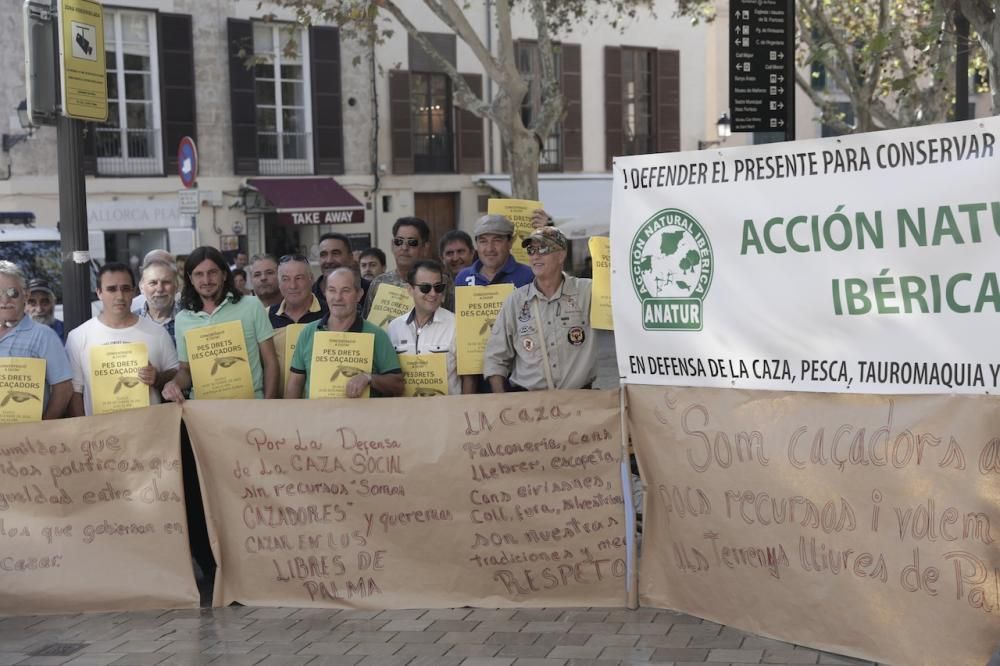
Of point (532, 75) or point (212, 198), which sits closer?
point (212, 198)

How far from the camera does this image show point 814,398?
5164 mm

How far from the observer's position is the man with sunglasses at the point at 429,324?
21.8ft

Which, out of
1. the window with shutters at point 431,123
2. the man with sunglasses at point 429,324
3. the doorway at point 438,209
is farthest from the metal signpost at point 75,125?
the doorway at point 438,209

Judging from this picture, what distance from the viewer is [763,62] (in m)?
8.16

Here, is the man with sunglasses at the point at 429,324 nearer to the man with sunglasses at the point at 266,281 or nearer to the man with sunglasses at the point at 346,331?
the man with sunglasses at the point at 346,331

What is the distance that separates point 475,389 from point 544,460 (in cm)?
85

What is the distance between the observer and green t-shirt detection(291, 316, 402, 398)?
6.46 metres

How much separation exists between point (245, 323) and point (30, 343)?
106 centimetres

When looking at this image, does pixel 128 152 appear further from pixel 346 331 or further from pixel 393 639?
pixel 393 639

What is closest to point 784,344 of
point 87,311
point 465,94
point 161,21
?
point 87,311

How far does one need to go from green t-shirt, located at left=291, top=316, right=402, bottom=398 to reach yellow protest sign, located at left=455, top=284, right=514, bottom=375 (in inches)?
14.1

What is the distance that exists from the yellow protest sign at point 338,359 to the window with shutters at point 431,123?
78.9ft

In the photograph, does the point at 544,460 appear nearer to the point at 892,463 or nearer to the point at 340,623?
the point at 340,623

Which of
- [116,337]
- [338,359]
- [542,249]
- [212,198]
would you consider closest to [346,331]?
[338,359]
